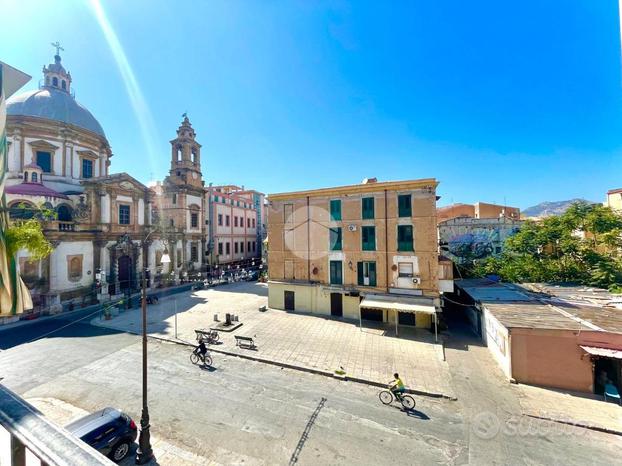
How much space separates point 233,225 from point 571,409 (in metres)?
45.2

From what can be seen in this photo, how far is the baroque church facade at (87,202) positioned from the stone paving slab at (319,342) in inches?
300

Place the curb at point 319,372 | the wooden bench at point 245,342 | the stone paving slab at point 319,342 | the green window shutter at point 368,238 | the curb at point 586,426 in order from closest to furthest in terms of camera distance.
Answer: the curb at point 586,426 → the curb at point 319,372 → the stone paving slab at point 319,342 → the wooden bench at point 245,342 → the green window shutter at point 368,238

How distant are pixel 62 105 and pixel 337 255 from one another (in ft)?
122

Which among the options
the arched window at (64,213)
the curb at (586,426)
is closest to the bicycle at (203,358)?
the curb at (586,426)

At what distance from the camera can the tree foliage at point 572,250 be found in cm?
2032

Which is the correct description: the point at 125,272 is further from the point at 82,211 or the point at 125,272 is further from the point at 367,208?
the point at 367,208

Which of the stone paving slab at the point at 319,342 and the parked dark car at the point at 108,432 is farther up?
the parked dark car at the point at 108,432

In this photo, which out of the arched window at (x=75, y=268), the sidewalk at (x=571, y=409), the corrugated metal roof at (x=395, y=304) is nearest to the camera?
the sidewalk at (x=571, y=409)

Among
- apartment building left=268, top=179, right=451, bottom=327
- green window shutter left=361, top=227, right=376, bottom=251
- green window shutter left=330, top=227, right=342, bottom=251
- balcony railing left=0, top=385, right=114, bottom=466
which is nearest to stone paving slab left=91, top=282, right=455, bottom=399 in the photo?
apartment building left=268, top=179, right=451, bottom=327

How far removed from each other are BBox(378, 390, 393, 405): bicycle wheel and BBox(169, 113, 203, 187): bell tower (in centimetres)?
3566

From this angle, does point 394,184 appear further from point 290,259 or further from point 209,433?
point 209,433

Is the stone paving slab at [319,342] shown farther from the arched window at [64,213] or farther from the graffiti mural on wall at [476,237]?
the graffiti mural on wall at [476,237]

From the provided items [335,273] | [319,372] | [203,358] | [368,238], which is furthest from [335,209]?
[203,358]

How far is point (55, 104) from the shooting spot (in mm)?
31406
